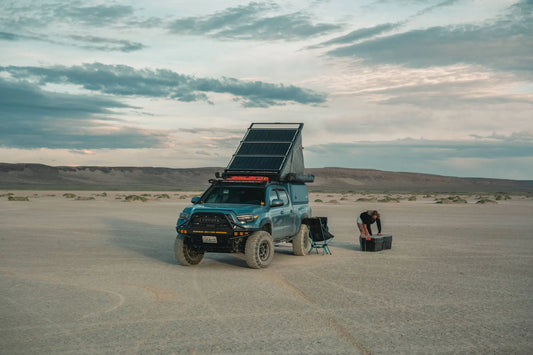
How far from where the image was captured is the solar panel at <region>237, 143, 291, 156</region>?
1611 cm

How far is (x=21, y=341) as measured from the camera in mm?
7266

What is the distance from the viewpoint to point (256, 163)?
52.1 feet

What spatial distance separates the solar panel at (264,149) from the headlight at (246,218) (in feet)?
10.2

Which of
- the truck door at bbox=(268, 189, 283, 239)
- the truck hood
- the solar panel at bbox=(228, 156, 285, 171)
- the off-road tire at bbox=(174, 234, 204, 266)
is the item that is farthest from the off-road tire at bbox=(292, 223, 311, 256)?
the off-road tire at bbox=(174, 234, 204, 266)

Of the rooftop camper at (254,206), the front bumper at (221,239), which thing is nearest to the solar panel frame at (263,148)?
the rooftop camper at (254,206)

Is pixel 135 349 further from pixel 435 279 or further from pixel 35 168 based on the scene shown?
pixel 35 168

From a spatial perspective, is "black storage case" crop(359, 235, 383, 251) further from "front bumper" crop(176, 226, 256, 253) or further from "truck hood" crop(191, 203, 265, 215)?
"front bumper" crop(176, 226, 256, 253)

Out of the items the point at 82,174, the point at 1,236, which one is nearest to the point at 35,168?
the point at 82,174

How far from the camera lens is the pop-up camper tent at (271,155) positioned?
15.5m

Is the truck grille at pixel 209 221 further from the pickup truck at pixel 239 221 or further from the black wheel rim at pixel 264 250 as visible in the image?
the black wheel rim at pixel 264 250

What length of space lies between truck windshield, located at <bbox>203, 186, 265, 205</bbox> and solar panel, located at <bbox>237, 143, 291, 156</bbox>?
1746 mm

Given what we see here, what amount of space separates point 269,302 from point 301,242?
21.7ft

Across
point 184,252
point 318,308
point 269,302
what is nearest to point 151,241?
point 184,252

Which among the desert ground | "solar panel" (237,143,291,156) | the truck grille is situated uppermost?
"solar panel" (237,143,291,156)
